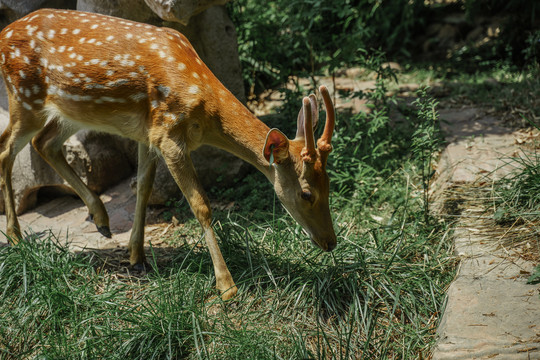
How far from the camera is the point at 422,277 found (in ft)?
12.8

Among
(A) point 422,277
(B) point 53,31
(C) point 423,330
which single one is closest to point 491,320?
(C) point 423,330

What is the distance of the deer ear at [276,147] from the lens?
3.53 m

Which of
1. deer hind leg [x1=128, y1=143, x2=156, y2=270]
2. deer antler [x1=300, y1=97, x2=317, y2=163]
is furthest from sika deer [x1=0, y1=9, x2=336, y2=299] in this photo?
deer hind leg [x1=128, y1=143, x2=156, y2=270]

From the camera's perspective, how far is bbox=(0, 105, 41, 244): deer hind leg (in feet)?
14.2

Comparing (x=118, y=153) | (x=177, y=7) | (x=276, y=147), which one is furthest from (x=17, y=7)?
(x=276, y=147)

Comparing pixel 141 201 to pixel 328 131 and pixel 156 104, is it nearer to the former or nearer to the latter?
pixel 156 104

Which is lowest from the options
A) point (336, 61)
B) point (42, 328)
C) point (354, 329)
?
point (42, 328)

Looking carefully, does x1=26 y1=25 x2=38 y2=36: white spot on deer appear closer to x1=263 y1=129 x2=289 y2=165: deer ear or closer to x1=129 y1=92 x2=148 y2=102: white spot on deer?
x1=129 y1=92 x2=148 y2=102: white spot on deer

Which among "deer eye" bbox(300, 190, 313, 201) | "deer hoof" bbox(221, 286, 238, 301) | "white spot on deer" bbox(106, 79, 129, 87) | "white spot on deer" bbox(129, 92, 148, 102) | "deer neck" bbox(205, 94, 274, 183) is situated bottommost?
"deer hoof" bbox(221, 286, 238, 301)

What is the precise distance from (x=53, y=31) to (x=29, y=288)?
1.98 m

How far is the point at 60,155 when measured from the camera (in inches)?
185

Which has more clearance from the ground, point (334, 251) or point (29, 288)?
point (334, 251)

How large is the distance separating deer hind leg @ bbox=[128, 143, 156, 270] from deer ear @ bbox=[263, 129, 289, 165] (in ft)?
4.14

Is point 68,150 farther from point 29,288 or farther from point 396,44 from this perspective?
point 396,44
